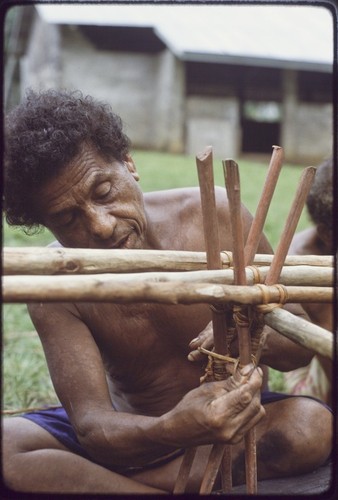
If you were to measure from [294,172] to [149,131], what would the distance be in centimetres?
461

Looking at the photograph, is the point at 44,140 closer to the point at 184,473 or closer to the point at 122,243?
the point at 122,243

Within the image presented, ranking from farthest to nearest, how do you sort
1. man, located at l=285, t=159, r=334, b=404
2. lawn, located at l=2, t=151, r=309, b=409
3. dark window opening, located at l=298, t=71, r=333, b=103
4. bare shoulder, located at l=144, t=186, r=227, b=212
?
dark window opening, located at l=298, t=71, r=333, b=103
lawn, located at l=2, t=151, r=309, b=409
man, located at l=285, t=159, r=334, b=404
bare shoulder, located at l=144, t=186, r=227, b=212

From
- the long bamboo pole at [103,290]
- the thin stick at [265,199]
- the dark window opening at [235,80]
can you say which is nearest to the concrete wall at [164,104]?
the dark window opening at [235,80]

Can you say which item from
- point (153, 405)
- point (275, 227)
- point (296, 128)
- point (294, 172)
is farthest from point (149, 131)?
point (153, 405)

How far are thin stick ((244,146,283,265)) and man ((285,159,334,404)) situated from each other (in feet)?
4.66

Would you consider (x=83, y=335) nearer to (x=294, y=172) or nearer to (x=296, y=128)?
(x=294, y=172)

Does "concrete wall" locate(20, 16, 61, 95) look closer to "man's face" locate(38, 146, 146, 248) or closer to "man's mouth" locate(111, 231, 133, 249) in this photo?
"man's face" locate(38, 146, 146, 248)

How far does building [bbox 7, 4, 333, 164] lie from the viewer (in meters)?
15.0

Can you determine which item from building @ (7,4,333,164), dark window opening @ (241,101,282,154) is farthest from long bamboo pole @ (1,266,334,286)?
dark window opening @ (241,101,282,154)

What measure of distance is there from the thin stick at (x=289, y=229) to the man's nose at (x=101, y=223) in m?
0.53

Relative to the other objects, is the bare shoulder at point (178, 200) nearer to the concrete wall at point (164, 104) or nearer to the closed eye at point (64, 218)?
the closed eye at point (64, 218)

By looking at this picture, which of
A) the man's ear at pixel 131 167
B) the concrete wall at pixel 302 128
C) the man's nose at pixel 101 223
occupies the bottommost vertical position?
the man's nose at pixel 101 223

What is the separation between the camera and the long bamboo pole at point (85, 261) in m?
1.56

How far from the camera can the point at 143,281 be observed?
4.84 ft
